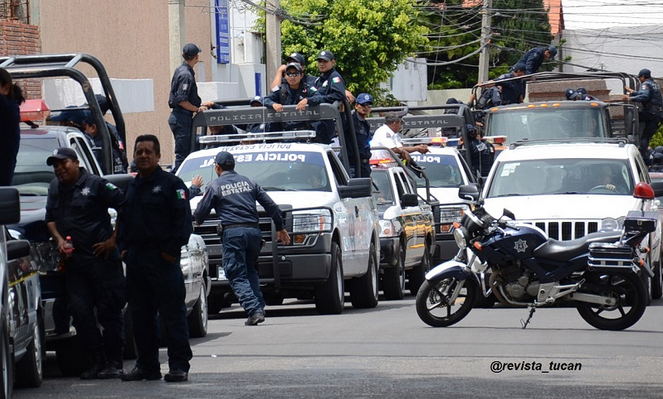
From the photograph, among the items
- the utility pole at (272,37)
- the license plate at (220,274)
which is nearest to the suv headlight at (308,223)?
Answer: the license plate at (220,274)

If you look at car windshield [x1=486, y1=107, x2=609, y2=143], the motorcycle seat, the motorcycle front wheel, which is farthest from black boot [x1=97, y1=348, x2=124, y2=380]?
car windshield [x1=486, y1=107, x2=609, y2=143]

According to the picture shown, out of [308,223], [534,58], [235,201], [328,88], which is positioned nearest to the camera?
[235,201]

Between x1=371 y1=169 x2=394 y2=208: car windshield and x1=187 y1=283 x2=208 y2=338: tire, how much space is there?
259 inches

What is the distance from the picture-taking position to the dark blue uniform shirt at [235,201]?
47.7ft

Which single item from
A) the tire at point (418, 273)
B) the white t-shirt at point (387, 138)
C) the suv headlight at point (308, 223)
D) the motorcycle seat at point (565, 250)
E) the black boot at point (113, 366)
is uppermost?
the white t-shirt at point (387, 138)

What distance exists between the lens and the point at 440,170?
929 inches

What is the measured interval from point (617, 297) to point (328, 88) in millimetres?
5718

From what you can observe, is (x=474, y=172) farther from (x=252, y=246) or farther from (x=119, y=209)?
(x=119, y=209)

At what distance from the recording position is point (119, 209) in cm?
1016

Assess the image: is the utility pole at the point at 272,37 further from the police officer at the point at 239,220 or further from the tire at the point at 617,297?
the tire at the point at 617,297

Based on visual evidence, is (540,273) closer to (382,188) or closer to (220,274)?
(220,274)

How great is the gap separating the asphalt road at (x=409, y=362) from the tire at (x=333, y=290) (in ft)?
1.70

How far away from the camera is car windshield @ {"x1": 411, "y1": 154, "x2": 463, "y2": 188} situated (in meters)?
23.3

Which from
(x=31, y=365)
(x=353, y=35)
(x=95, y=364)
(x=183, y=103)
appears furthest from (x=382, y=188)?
(x=353, y=35)
